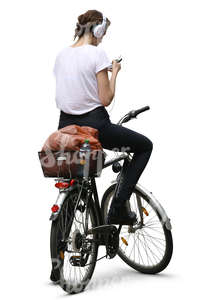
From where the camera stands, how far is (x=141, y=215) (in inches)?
268

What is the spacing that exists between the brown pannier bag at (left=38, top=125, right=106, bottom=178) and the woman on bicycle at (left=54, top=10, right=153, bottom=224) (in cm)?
16

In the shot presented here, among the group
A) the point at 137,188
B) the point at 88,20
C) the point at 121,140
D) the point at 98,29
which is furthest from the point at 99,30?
the point at 137,188

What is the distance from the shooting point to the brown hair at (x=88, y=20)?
20.0 feet

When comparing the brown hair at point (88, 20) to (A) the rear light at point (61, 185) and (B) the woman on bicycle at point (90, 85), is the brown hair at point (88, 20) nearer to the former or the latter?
(B) the woman on bicycle at point (90, 85)

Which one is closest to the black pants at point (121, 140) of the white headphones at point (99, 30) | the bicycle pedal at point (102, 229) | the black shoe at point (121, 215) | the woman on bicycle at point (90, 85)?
the woman on bicycle at point (90, 85)

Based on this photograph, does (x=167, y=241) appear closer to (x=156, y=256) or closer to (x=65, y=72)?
(x=156, y=256)

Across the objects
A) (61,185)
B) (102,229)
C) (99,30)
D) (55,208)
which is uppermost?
(99,30)

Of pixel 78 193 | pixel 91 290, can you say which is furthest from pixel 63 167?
pixel 91 290

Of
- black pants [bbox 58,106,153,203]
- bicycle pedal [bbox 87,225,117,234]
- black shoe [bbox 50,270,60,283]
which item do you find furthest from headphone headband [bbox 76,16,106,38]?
black shoe [bbox 50,270,60,283]

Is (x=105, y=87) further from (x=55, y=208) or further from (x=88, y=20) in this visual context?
(x=55, y=208)

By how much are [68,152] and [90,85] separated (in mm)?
658

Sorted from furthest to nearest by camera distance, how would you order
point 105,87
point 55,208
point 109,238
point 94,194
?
point 109,238 → point 94,194 → point 105,87 → point 55,208

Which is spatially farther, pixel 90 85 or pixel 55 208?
pixel 90 85

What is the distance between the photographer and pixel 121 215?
21.3 feet
